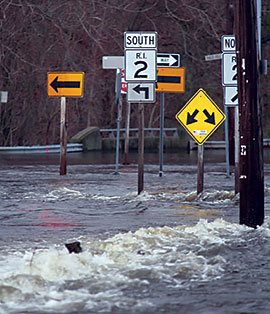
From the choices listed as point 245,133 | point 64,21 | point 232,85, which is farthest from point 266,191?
point 64,21

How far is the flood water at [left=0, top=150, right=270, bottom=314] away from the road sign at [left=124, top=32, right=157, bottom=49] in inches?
97.9

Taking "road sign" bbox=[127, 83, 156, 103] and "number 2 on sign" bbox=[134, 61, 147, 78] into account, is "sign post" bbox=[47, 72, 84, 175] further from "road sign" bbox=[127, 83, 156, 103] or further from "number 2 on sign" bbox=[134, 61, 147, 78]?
"number 2 on sign" bbox=[134, 61, 147, 78]

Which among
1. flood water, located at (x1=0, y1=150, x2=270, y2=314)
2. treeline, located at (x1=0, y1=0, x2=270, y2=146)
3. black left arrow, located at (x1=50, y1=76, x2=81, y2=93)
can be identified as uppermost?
treeline, located at (x1=0, y1=0, x2=270, y2=146)

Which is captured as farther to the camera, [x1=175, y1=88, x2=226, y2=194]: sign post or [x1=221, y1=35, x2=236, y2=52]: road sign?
[x1=175, y1=88, x2=226, y2=194]: sign post

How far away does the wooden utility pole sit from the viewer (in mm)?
11703

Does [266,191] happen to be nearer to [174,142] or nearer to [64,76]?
[64,76]

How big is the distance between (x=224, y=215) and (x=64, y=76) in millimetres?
9137

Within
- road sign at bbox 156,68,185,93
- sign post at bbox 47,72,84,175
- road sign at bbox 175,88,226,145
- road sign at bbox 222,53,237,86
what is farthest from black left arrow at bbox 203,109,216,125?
sign post at bbox 47,72,84,175

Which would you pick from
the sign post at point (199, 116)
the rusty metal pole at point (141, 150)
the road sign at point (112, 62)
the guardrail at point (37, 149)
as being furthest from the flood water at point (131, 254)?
the guardrail at point (37, 149)

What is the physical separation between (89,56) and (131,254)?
4207 cm

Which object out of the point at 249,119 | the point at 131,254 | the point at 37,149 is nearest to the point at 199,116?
the point at 249,119

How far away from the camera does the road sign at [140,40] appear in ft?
52.1

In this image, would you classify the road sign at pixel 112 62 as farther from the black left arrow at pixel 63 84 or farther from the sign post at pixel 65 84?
the black left arrow at pixel 63 84

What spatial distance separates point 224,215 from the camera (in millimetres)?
13328
